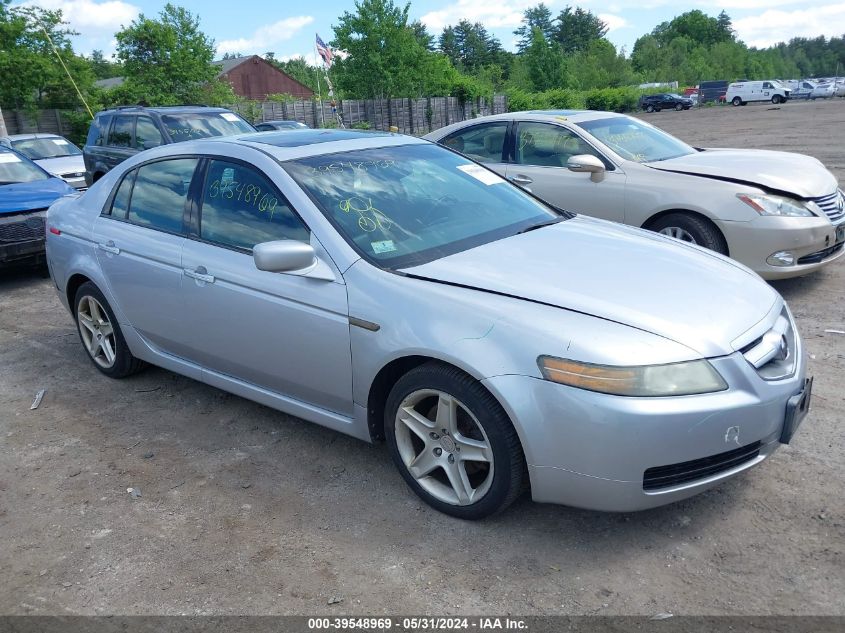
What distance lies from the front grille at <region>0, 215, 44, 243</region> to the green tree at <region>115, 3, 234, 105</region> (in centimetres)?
2181

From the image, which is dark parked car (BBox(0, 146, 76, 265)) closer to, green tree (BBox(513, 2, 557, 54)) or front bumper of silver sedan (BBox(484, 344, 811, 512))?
front bumper of silver sedan (BBox(484, 344, 811, 512))

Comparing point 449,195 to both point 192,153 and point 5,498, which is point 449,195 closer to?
point 192,153

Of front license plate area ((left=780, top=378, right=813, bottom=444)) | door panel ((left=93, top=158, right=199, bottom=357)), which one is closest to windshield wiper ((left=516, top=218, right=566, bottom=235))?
front license plate area ((left=780, top=378, right=813, bottom=444))

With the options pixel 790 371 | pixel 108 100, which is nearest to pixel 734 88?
pixel 108 100

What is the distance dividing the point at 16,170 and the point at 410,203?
749 centimetres

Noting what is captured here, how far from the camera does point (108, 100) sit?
92.7ft

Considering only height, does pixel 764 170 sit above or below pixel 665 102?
above

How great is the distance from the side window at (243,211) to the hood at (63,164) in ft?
36.8

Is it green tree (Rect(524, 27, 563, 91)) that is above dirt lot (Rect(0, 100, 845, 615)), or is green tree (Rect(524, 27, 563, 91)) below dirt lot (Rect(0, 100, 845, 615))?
above

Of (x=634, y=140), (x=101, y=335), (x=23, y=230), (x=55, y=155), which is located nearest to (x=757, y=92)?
(x=55, y=155)

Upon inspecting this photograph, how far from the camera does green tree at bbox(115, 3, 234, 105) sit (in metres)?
28.4

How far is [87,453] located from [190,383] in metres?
1.00

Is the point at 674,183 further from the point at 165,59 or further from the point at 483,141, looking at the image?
the point at 165,59

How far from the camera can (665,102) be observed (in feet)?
195
